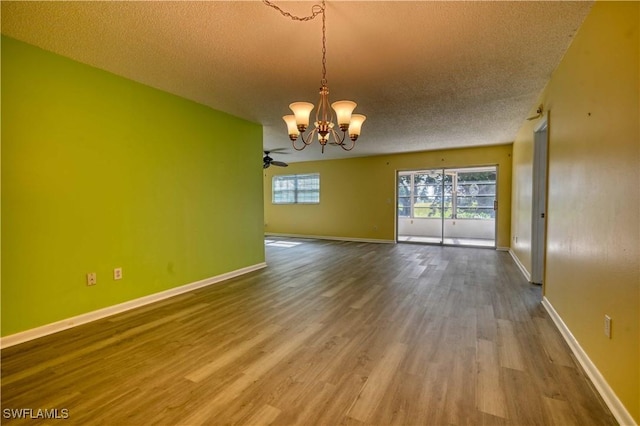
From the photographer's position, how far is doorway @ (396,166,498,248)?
314 inches

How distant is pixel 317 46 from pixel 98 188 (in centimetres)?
247

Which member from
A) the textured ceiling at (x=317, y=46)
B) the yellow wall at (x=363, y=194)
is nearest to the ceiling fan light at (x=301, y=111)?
the textured ceiling at (x=317, y=46)

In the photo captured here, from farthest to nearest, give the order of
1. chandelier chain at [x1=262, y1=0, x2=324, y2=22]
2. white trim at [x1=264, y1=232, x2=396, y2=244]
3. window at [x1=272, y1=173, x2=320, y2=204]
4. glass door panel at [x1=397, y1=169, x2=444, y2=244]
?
1. window at [x1=272, y1=173, x2=320, y2=204]
2. glass door panel at [x1=397, y1=169, x2=444, y2=244]
3. white trim at [x1=264, y1=232, x2=396, y2=244]
4. chandelier chain at [x1=262, y1=0, x2=324, y2=22]

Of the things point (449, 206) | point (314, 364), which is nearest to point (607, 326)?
point (314, 364)

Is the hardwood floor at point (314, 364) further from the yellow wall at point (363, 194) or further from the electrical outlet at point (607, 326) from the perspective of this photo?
the yellow wall at point (363, 194)

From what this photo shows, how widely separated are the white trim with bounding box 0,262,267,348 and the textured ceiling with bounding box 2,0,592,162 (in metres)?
2.36

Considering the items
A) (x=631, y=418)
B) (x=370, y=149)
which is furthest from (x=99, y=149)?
(x=370, y=149)

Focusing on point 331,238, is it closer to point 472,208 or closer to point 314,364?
point 472,208

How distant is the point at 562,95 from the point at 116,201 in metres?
4.39

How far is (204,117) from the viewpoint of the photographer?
13.1 ft

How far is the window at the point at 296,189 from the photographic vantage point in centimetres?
916

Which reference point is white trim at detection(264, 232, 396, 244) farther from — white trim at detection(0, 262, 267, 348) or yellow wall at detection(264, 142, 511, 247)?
white trim at detection(0, 262, 267, 348)

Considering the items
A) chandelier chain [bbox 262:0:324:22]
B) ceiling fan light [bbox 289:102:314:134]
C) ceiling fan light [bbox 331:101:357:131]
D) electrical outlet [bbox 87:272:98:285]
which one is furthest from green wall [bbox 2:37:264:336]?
ceiling fan light [bbox 331:101:357:131]

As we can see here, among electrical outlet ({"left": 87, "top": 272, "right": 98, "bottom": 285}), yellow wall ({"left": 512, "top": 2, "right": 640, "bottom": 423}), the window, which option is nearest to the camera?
yellow wall ({"left": 512, "top": 2, "right": 640, "bottom": 423})
